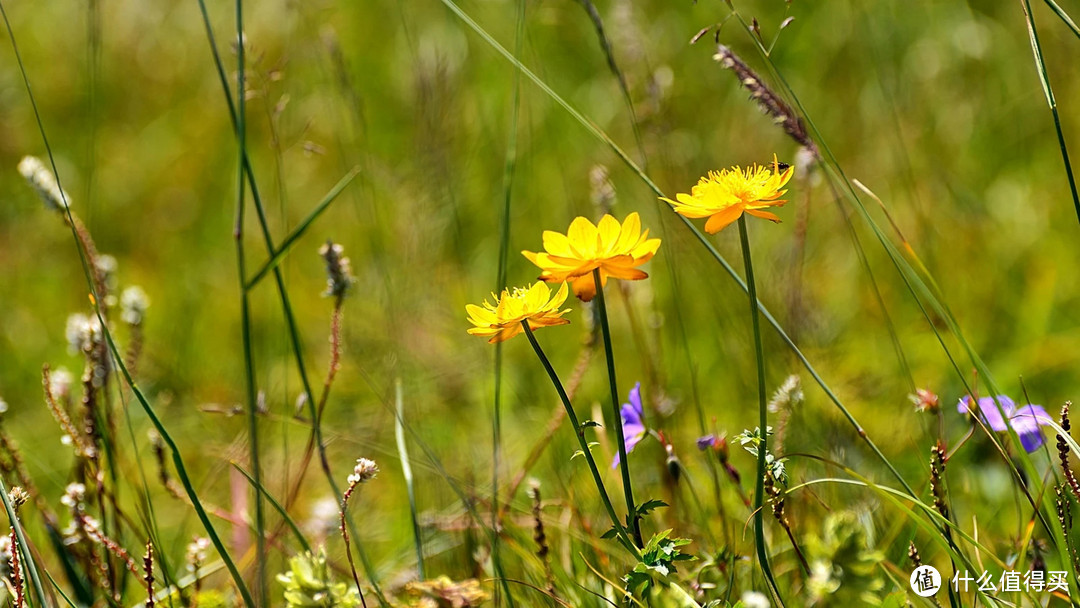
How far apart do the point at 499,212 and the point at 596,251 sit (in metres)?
0.86

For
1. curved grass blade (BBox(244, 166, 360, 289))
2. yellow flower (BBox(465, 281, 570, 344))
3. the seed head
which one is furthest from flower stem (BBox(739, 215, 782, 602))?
the seed head

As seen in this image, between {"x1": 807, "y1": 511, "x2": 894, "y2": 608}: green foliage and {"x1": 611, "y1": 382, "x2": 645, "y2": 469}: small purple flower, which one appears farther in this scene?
{"x1": 611, "y1": 382, "x2": 645, "y2": 469}: small purple flower

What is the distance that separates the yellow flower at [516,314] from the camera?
750 millimetres

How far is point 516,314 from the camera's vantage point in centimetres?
76

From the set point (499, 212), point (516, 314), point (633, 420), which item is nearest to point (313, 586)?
point (516, 314)

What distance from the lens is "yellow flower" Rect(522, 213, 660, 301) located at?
0.75 meters

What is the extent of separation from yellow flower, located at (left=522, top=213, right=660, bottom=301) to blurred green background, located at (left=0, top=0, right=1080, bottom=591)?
0.55 m

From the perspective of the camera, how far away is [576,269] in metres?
0.75

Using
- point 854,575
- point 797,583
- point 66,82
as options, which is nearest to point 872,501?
point 797,583

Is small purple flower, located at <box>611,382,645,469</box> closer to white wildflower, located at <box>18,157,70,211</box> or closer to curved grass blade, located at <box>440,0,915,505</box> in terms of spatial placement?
curved grass blade, located at <box>440,0,915,505</box>

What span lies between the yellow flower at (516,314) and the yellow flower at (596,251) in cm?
3

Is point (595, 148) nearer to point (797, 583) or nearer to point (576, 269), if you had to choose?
point (797, 583)

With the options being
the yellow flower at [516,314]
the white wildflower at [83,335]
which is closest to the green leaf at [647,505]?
the yellow flower at [516,314]

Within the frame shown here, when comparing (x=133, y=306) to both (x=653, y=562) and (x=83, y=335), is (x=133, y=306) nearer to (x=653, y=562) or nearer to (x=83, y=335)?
(x=83, y=335)
